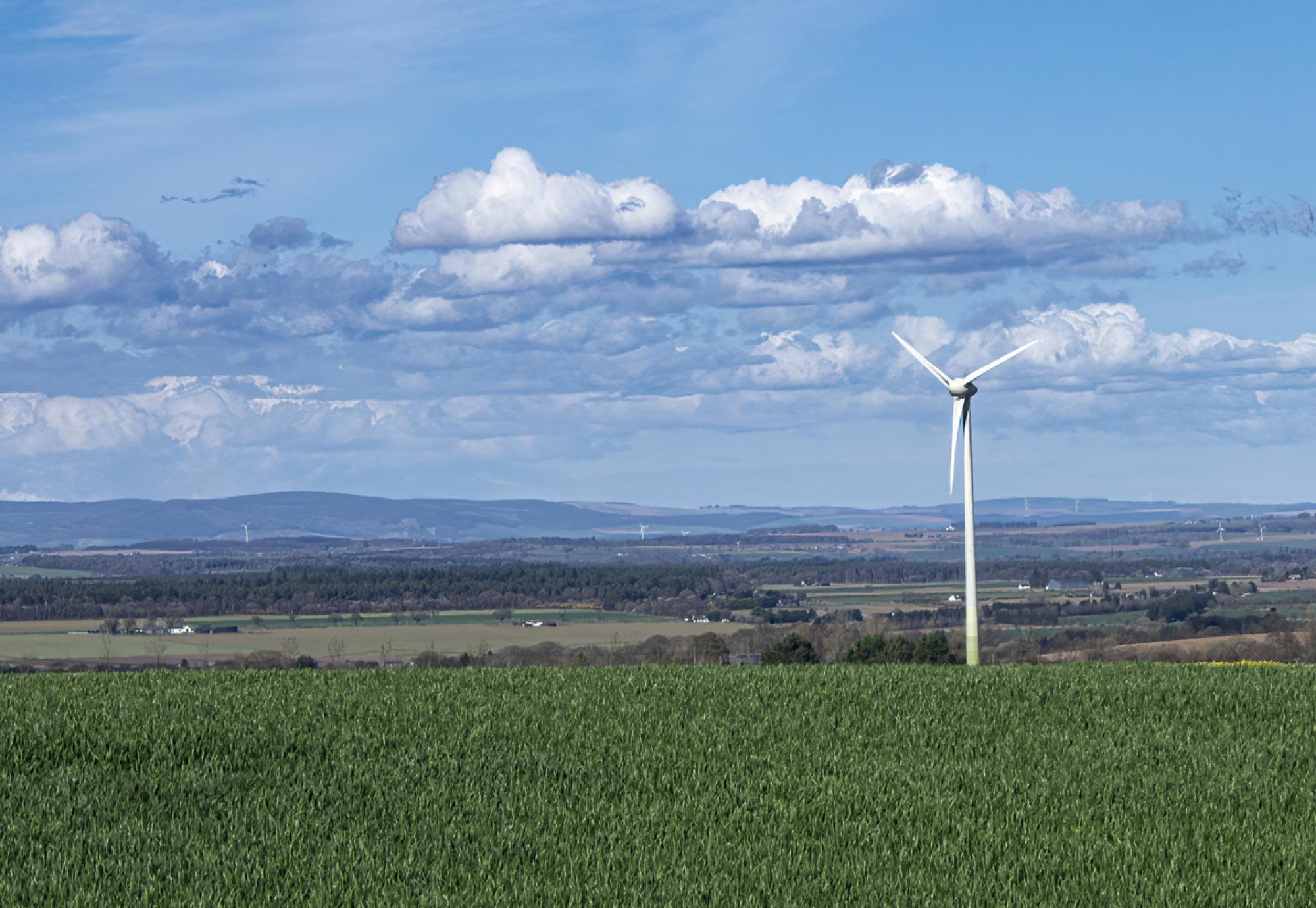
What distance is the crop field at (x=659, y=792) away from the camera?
13.2 m

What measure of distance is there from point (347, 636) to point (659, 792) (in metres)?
111

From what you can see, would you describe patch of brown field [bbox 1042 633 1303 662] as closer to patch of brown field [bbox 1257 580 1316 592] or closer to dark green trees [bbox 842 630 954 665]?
dark green trees [bbox 842 630 954 665]

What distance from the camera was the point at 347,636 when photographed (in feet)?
406

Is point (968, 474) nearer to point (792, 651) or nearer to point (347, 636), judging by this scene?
point (792, 651)

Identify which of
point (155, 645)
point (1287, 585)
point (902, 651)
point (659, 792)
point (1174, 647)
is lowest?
point (1287, 585)

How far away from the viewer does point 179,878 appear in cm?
1319

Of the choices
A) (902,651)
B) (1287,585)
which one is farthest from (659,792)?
(1287,585)

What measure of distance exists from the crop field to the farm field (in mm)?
67604

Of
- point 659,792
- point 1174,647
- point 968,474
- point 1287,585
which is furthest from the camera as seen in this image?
point 1287,585

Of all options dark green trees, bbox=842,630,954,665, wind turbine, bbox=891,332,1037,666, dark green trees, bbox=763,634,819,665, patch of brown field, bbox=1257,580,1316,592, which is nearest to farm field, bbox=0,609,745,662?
dark green trees, bbox=763,634,819,665

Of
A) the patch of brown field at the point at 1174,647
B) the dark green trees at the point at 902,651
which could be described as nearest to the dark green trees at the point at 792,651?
the dark green trees at the point at 902,651

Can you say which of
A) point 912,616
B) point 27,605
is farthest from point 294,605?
point 912,616

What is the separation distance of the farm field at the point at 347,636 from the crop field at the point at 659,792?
67.6m

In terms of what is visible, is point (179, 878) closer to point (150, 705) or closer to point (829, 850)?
point (829, 850)
